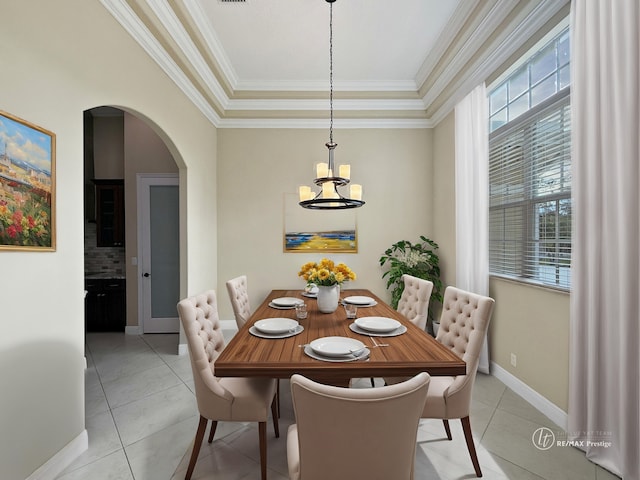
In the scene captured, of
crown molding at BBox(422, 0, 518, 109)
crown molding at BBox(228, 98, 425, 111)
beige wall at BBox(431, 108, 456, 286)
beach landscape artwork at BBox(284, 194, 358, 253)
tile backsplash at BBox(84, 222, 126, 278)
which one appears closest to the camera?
crown molding at BBox(422, 0, 518, 109)

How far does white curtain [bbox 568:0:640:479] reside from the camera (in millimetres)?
1601

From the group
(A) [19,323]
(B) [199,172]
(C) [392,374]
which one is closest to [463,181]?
(C) [392,374]

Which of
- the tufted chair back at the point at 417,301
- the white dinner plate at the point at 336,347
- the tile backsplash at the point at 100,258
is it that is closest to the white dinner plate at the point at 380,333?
the white dinner plate at the point at 336,347

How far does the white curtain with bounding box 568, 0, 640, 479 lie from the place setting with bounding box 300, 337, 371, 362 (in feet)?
4.47

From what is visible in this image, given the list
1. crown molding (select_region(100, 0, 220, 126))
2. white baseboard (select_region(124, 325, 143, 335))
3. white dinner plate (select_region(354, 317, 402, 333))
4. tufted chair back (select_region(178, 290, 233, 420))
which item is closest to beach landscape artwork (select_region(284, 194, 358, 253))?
crown molding (select_region(100, 0, 220, 126))

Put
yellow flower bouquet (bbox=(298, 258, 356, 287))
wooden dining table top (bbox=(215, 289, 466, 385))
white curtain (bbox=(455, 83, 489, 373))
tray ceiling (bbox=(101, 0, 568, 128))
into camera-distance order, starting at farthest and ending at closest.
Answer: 1. white curtain (bbox=(455, 83, 489, 373))
2. tray ceiling (bbox=(101, 0, 568, 128))
3. yellow flower bouquet (bbox=(298, 258, 356, 287))
4. wooden dining table top (bbox=(215, 289, 466, 385))

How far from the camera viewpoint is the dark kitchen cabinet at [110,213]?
14.4 feet

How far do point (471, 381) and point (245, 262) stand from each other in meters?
3.30

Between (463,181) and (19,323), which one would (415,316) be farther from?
(19,323)

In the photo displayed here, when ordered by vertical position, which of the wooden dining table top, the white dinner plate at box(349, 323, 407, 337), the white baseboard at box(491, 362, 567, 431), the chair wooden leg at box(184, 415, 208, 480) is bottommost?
the white baseboard at box(491, 362, 567, 431)

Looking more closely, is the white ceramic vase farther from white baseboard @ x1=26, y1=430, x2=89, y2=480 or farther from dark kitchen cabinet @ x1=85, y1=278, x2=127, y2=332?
dark kitchen cabinet @ x1=85, y1=278, x2=127, y2=332

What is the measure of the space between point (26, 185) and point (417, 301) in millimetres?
2613

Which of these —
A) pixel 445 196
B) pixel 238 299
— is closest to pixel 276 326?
pixel 238 299

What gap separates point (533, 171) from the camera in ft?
8.34
